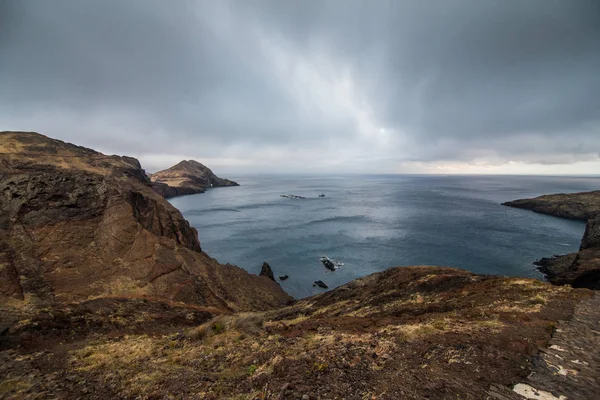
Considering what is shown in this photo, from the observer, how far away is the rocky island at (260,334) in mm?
7410

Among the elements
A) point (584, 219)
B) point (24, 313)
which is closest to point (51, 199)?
point (24, 313)

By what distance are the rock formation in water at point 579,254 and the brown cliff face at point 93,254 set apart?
38.8m

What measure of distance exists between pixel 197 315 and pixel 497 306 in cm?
1939

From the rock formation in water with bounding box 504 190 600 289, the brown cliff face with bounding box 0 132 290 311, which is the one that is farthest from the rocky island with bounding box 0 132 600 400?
the rock formation in water with bounding box 504 190 600 289

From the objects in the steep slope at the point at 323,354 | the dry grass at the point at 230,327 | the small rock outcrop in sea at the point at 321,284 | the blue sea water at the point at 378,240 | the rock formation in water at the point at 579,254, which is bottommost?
the small rock outcrop in sea at the point at 321,284

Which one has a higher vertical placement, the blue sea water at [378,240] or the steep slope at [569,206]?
the steep slope at [569,206]

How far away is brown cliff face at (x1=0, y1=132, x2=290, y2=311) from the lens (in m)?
21.7

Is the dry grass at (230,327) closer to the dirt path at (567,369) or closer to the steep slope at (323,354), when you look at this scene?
the steep slope at (323,354)

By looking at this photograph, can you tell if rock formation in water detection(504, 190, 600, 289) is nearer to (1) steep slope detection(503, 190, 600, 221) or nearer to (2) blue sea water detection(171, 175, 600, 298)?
(1) steep slope detection(503, 190, 600, 221)

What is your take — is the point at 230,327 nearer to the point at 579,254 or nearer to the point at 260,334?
the point at 260,334

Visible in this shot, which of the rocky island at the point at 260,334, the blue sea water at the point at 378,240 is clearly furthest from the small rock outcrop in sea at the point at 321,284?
the rocky island at the point at 260,334

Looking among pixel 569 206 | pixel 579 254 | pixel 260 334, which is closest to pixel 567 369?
pixel 260 334

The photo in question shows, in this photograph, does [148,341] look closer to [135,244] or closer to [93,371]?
[93,371]

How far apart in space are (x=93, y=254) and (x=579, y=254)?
67788mm
